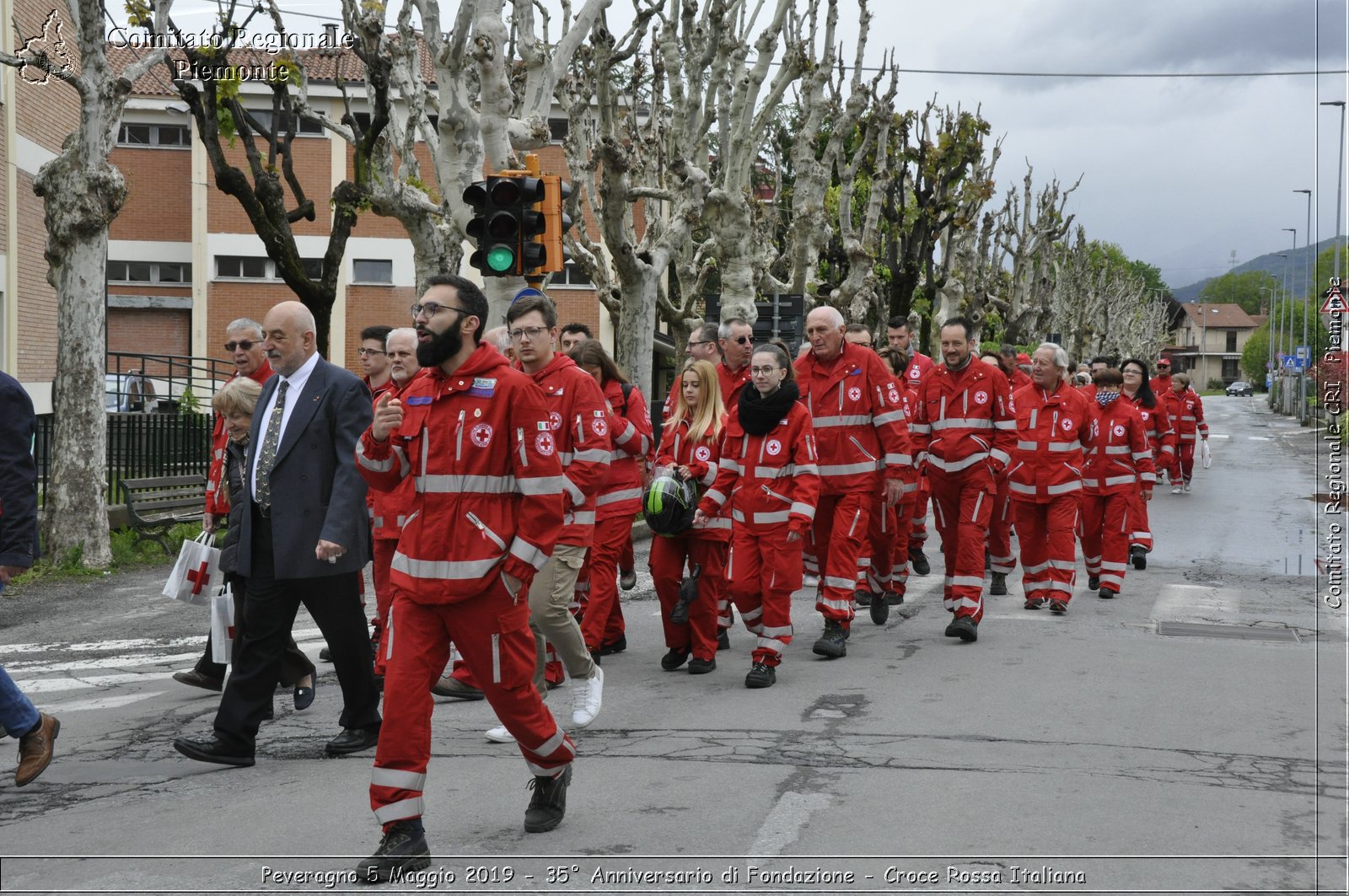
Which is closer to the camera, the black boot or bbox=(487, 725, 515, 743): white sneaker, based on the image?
bbox=(487, 725, 515, 743): white sneaker

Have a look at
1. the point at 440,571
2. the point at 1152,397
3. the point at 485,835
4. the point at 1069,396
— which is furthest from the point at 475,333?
the point at 1152,397

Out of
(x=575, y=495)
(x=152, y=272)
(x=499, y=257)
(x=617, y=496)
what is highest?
(x=152, y=272)

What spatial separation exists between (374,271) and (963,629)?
36.7 m

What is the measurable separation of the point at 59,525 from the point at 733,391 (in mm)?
7806

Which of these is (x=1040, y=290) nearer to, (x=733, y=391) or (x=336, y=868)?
(x=733, y=391)

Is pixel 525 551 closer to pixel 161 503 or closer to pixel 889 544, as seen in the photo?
pixel 889 544

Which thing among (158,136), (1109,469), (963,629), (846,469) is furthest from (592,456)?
(158,136)

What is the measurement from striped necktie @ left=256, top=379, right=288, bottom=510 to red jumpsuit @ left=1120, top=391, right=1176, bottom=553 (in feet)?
28.6

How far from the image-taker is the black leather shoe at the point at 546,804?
17.0ft

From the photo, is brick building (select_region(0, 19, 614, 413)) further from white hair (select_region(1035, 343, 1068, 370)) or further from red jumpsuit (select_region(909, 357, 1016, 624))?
red jumpsuit (select_region(909, 357, 1016, 624))

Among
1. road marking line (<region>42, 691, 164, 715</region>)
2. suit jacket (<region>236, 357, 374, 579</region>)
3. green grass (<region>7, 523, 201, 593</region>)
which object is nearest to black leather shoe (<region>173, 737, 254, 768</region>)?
suit jacket (<region>236, 357, 374, 579</region>)

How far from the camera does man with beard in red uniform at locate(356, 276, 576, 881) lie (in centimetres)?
485

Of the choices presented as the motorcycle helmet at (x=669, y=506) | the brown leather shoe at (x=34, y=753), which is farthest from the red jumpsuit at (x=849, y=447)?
the brown leather shoe at (x=34, y=753)

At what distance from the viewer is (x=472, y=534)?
491cm
